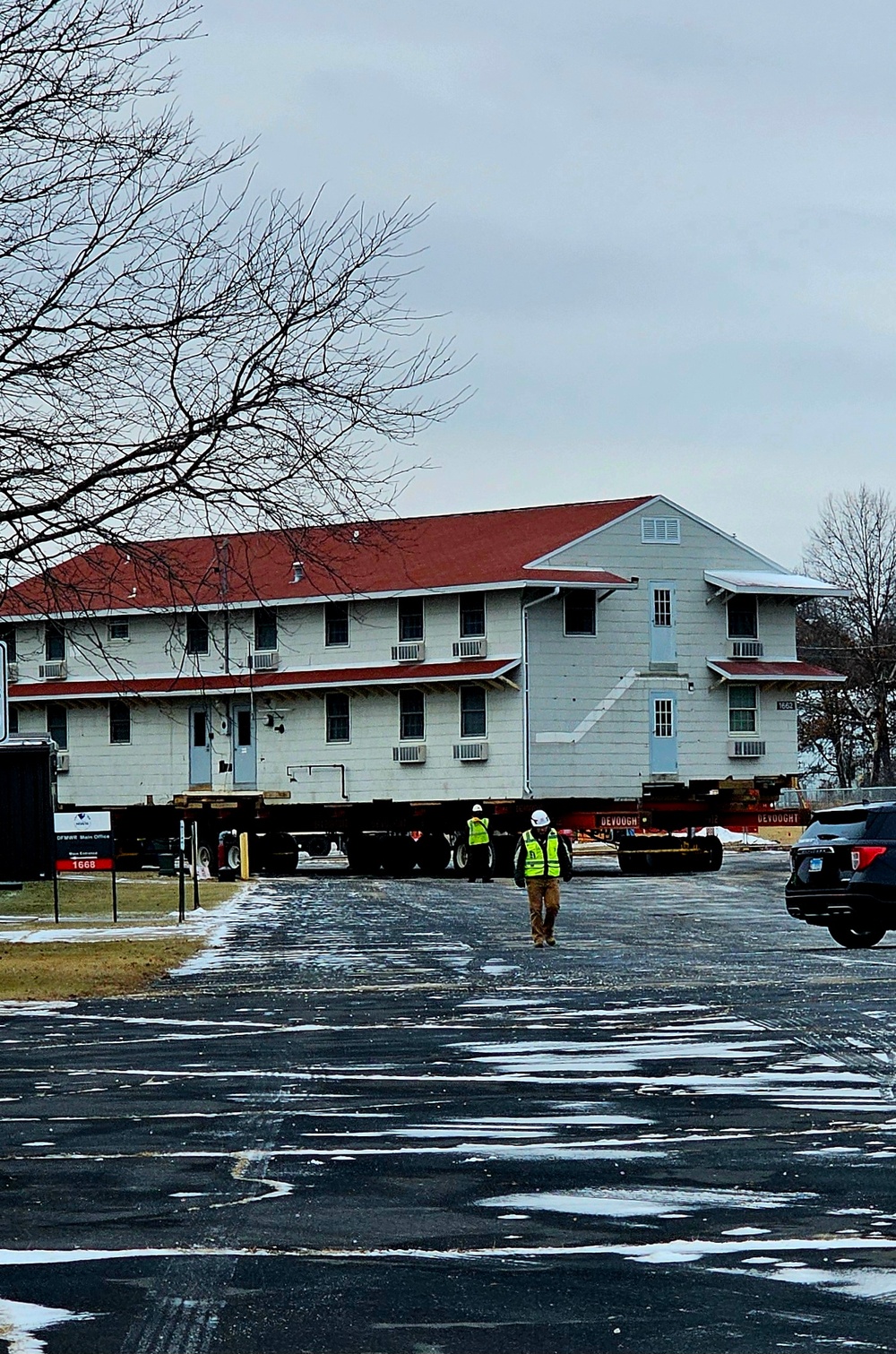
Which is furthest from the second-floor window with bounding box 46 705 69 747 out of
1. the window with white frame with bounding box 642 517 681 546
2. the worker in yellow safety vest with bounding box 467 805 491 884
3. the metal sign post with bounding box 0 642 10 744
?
the metal sign post with bounding box 0 642 10 744

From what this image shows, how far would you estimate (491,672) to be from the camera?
45.8 m

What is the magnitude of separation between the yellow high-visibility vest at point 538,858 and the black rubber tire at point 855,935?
3.30m

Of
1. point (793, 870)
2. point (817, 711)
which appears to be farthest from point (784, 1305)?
point (817, 711)

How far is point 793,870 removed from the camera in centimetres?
2255

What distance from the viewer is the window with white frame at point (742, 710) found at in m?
48.7

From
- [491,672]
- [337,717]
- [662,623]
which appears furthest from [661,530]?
[337,717]

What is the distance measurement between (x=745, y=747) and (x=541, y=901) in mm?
26141

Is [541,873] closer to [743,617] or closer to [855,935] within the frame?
[855,935]

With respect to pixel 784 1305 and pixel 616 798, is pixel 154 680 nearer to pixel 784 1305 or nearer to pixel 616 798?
pixel 616 798

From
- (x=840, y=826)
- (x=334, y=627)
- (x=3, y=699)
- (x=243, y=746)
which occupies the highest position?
(x=334, y=627)

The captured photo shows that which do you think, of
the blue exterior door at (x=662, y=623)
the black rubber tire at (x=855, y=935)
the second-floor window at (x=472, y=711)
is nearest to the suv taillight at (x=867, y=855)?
the black rubber tire at (x=855, y=935)

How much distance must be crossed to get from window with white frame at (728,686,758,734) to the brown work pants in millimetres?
25991

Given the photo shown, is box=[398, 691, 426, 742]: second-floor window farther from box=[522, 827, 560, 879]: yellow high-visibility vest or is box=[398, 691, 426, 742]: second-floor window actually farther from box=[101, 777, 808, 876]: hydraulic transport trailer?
box=[522, 827, 560, 879]: yellow high-visibility vest

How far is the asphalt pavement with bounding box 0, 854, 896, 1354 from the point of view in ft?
20.2
